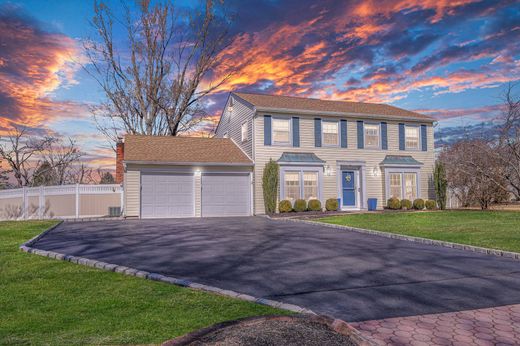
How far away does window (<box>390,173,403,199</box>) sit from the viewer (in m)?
24.2

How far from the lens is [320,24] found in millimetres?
19656

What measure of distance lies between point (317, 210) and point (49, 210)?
14354mm

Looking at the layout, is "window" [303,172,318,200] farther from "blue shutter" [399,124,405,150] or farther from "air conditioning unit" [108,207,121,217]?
"air conditioning unit" [108,207,121,217]

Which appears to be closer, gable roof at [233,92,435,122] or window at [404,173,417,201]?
gable roof at [233,92,435,122]

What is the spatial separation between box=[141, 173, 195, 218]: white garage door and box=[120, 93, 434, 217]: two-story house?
0.05m

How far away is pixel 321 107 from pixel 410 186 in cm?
770

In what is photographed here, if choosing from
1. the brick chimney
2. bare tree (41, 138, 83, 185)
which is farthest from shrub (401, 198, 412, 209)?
bare tree (41, 138, 83, 185)

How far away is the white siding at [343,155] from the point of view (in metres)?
21.8

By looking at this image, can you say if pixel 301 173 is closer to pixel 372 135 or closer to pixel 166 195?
pixel 372 135

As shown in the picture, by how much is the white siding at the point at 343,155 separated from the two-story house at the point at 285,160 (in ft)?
0.19

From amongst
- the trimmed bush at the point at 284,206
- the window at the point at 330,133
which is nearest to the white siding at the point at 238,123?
the trimmed bush at the point at 284,206

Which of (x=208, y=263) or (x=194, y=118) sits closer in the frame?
(x=208, y=263)

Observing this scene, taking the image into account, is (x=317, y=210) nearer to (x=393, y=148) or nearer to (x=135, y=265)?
(x=393, y=148)

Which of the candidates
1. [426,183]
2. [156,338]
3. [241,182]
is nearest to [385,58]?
[426,183]
